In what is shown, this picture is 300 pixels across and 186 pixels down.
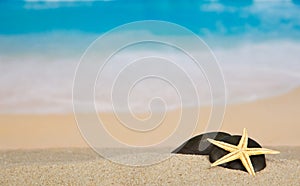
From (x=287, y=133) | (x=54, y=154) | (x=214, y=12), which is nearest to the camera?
(x=54, y=154)

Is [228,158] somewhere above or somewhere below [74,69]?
below

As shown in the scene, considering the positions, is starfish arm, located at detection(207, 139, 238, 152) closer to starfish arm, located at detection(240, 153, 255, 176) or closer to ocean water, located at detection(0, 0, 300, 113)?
starfish arm, located at detection(240, 153, 255, 176)

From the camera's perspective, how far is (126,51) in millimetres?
2080

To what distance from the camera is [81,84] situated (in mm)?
1974

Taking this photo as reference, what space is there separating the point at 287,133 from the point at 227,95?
11.9 inches

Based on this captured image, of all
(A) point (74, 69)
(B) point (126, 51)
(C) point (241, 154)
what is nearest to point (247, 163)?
(C) point (241, 154)

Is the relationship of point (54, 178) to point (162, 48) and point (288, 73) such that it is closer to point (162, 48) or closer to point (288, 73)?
point (162, 48)

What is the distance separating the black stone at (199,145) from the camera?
58.6 inches

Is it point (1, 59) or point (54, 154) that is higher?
point (1, 59)

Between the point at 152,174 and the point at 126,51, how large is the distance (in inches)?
33.1

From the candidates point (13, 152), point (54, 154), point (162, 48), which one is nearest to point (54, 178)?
point (54, 154)

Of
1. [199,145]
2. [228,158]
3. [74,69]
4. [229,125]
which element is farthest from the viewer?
[74,69]

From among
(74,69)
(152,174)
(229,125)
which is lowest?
(152,174)

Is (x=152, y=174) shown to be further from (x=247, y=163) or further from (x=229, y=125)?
(x=229, y=125)
